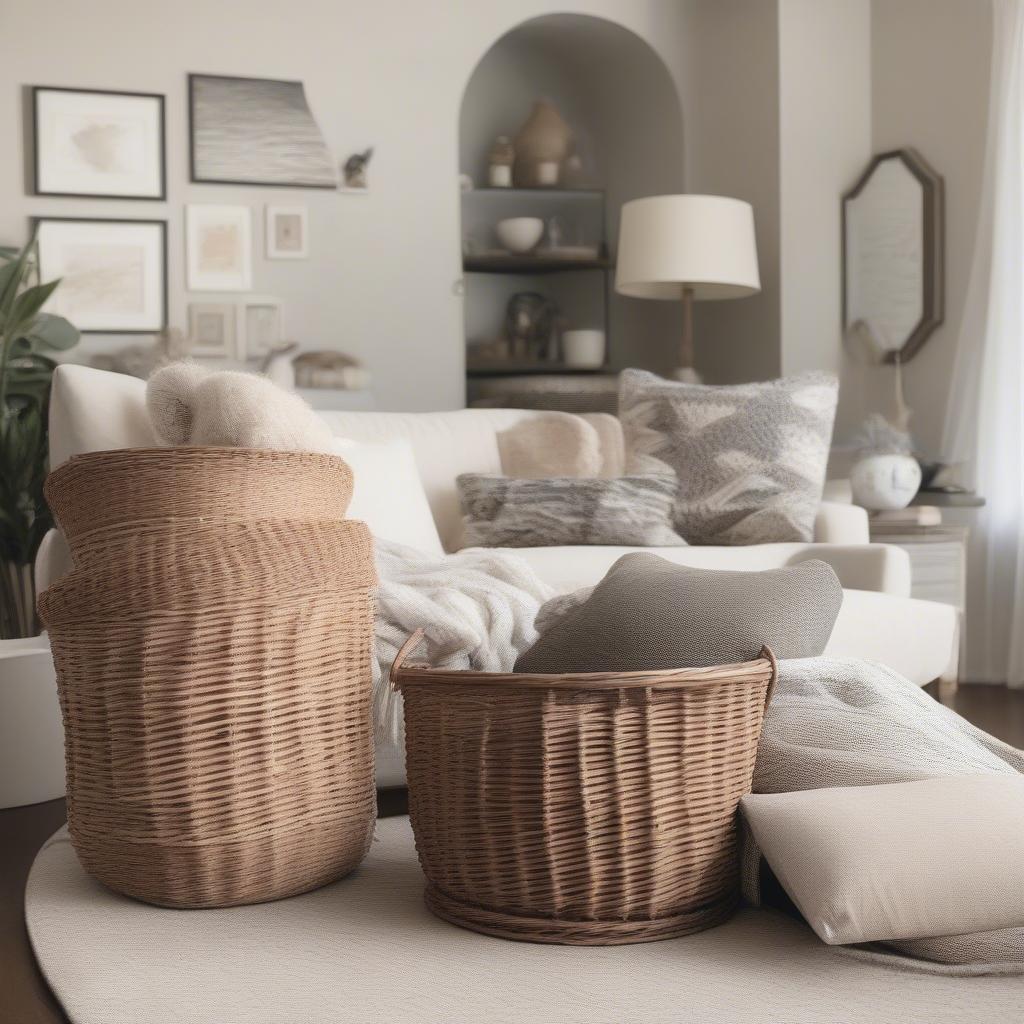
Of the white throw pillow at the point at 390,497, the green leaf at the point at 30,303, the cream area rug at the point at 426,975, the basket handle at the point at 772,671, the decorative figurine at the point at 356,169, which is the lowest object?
the cream area rug at the point at 426,975


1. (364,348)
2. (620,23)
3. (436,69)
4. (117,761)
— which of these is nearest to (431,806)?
(117,761)

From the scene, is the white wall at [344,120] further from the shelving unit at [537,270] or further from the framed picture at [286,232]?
the shelving unit at [537,270]

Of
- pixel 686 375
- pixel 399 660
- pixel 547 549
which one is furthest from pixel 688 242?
pixel 399 660

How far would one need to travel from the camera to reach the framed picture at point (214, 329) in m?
4.89

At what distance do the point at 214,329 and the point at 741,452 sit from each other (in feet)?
7.29

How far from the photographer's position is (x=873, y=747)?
6.40 feet

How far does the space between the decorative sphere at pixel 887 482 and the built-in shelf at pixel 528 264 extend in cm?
189

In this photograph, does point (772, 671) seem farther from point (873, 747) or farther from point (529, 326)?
point (529, 326)

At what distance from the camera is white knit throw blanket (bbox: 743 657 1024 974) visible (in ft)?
5.41

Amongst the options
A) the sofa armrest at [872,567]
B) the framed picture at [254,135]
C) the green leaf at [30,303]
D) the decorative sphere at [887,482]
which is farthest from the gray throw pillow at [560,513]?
the framed picture at [254,135]

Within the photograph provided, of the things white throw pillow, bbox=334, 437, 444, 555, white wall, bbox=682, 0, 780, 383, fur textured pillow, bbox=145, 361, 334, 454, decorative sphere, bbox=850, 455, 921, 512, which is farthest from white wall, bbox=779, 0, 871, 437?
fur textured pillow, bbox=145, 361, 334, 454

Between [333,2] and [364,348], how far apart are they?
4.13 feet

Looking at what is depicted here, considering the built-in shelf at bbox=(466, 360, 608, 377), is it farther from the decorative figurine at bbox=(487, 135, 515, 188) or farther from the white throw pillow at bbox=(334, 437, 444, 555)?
the white throw pillow at bbox=(334, 437, 444, 555)

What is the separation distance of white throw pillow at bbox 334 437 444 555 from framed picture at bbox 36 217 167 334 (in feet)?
6.41
